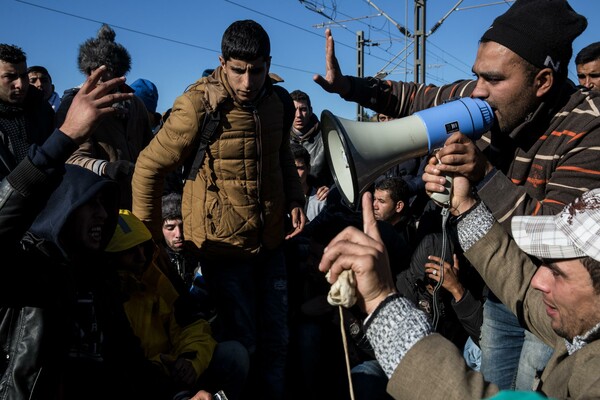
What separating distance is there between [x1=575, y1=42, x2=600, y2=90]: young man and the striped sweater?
2353 mm

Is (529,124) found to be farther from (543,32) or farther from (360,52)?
(360,52)

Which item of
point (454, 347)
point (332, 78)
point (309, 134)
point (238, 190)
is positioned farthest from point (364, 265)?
point (309, 134)

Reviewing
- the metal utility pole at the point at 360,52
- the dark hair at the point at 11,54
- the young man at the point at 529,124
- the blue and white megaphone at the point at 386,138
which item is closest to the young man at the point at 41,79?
the dark hair at the point at 11,54

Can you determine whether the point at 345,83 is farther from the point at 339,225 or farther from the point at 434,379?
the point at 434,379

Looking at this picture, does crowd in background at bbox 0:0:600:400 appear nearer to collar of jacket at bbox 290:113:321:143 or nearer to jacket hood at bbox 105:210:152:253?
jacket hood at bbox 105:210:152:253

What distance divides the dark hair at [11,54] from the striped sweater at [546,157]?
306 cm

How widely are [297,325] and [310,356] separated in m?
0.23

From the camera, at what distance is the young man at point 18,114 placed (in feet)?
11.8

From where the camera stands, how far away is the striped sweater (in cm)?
202

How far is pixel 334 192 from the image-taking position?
461 cm

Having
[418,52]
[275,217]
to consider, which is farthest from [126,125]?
[418,52]

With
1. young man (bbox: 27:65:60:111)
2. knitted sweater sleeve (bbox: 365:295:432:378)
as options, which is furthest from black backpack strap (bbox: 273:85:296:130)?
young man (bbox: 27:65:60:111)

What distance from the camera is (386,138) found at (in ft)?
6.91

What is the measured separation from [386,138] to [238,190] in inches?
56.2
